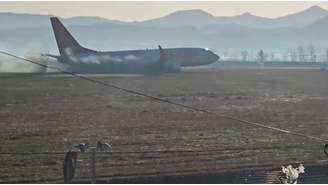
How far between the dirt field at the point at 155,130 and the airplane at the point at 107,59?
1872 centimetres

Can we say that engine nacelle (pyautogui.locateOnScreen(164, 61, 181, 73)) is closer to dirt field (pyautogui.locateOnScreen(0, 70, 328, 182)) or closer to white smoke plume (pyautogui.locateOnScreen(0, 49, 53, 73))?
white smoke plume (pyautogui.locateOnScreen(0, 49, 53, 73))

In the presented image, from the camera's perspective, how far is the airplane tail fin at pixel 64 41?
58.3 meters

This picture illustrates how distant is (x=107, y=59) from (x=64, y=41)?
4.82 meters

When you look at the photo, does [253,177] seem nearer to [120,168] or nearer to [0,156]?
[120,168]

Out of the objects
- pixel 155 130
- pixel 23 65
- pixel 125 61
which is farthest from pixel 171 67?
pixel 155 130

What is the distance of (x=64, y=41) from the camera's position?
59094mm

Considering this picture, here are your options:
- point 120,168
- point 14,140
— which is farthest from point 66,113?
point 120,168

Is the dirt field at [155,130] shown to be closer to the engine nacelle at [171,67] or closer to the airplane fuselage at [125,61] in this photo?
the airplane fuselage at [125,61]

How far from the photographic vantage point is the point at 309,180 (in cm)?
1298

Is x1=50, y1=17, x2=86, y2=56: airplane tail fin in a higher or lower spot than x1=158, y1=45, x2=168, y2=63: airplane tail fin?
higher

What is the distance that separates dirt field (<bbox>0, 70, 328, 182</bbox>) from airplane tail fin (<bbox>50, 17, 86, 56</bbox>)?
1955 centimetres

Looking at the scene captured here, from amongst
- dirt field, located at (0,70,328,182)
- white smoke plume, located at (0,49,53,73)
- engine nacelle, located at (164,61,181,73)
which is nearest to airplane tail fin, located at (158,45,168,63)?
engine nacelle, located at (164,61,181,73)

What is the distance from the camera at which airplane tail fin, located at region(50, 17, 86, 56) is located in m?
58.3

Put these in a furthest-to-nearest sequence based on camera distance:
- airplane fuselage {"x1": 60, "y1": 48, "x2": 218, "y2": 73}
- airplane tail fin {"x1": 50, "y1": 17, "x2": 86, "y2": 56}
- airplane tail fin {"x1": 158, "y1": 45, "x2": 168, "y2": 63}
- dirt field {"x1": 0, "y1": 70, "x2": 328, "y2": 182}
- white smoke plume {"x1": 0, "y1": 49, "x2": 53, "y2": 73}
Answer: airplane tail fin {"x1": 158, "y1": 45, "x2": 168, "y2": 63}, airplane tail fin {"x1": 50, "y1": 17, "x2": 86, "y2": 56}, airplane fuselage {"x1": 60, "y1": 48, "x2": 218, "y2": 73}, white smoke plume {"x1": 0, "y1": 49, "x2": 53, "y2": 73}, dirt field {"x1": 0, "y1": 70, "x2": 328, "y2": 182}
